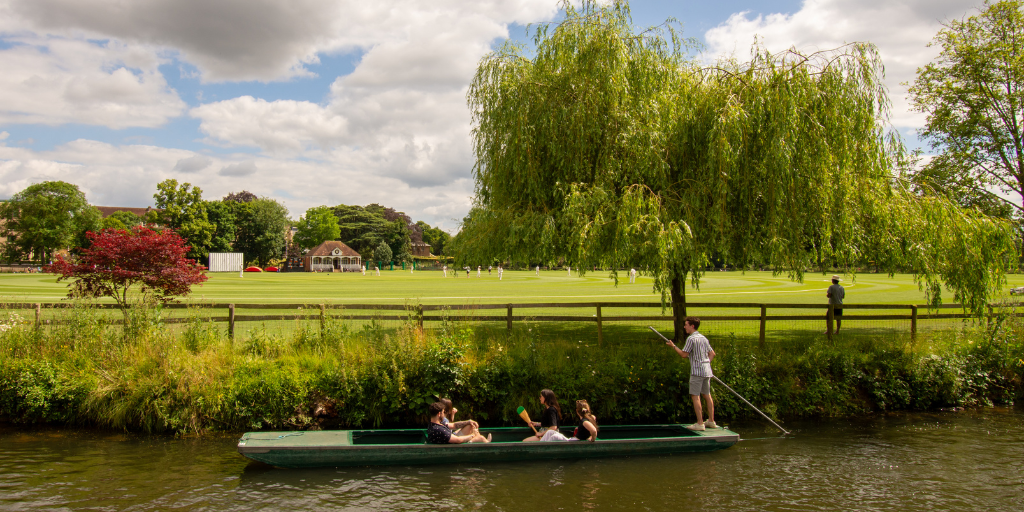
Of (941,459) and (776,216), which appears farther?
(776,216)

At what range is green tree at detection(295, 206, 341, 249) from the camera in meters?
108

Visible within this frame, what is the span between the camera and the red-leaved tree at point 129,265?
1209 centimetres

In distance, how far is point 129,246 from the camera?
39.8 feet

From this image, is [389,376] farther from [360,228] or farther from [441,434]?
[360,228]

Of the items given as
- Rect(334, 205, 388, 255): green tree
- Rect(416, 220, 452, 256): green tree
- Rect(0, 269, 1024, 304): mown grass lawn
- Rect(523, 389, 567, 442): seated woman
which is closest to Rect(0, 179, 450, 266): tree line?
Rect(334, 205, 388, 255): green tree

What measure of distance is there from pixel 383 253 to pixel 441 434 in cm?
9868

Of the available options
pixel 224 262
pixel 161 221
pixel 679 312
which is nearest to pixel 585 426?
pixel 679 312

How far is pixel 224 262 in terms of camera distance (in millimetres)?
77562

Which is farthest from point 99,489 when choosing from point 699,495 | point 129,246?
point 699,495

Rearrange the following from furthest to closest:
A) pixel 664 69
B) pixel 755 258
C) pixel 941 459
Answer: pixel 664 69, pixel 755 258, pixel 941 459

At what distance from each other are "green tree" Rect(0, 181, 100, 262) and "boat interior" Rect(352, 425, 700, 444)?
85782 millimetres

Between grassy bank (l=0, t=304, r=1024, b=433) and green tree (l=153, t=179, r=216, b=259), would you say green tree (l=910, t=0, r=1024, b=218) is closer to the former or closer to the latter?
grassy bank (l=0, t=304, r=1024, b=433)

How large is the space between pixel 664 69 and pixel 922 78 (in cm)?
1451

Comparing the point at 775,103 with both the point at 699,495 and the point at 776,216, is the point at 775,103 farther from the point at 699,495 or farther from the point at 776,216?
the point at 699,495
